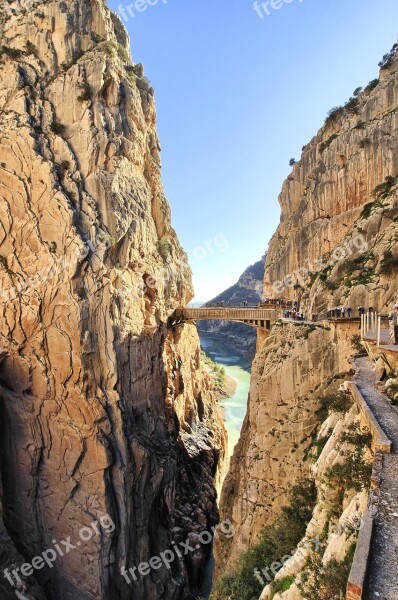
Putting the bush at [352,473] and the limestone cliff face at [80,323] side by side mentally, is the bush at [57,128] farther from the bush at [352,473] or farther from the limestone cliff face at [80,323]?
the bush at [352,473]

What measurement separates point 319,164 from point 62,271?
2172 cm

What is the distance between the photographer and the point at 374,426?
7.21 m

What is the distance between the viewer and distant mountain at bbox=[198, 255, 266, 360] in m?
105

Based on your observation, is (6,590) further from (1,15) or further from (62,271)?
(1,15)

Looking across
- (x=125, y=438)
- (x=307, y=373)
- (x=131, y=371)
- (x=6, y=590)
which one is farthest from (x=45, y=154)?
(x=6, y=590)

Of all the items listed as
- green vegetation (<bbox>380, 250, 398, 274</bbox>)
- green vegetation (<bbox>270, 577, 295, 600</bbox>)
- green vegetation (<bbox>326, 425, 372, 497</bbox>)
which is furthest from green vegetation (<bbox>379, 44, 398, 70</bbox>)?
green vegetation (<bbox>270, 577, 295, 600</bbox>)

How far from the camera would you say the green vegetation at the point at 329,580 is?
15.4 feet

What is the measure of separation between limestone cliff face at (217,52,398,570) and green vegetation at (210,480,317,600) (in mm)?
2740

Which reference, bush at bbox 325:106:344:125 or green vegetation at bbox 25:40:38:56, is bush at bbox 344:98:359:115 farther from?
green vegetation at bbox 25:40:38:56

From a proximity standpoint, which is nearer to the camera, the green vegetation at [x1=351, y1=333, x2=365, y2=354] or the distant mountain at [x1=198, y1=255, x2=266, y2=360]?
the green vegetation at [x1=351, y1=333, x2=365, y2=354]

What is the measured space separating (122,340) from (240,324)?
98.7 meters

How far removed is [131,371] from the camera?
832 inches

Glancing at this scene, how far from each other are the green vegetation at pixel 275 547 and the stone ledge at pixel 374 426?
12.0 ft

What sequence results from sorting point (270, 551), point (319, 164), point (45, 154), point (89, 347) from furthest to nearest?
point (319, 164) → point (45, 154) → point (89, 347) → point (270, 551)
